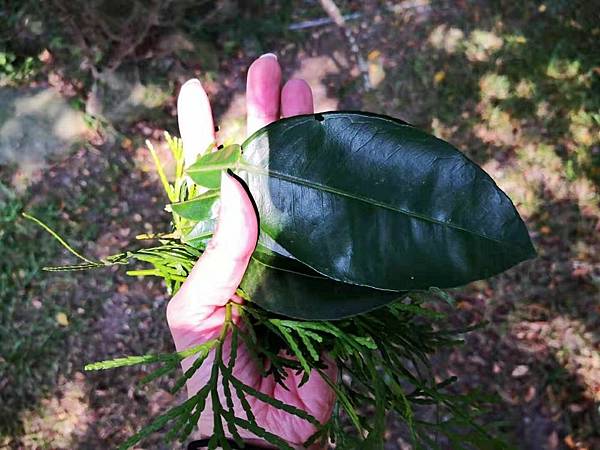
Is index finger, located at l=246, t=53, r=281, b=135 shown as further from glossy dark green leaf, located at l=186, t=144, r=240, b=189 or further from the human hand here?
glossy dark green leaf, located at l=186, t=144, r=240, b=189

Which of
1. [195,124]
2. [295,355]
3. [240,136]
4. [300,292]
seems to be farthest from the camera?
[240,136]

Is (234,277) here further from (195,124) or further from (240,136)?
(240,136)

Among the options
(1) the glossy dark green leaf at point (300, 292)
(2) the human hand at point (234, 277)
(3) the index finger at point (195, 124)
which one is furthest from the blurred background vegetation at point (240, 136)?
(1) the glossy dark green leaf at point (300, 292)

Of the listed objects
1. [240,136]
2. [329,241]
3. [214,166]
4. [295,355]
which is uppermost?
[214,166]

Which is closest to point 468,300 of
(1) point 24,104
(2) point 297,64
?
(2) point 297,64

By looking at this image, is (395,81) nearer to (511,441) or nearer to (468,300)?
(468,300)

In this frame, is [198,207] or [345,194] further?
[198,207]

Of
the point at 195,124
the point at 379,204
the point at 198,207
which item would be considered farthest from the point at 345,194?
the point at 195,124

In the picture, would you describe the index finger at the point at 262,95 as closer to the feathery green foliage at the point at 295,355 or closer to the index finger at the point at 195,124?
the index finger at the point at 195,124

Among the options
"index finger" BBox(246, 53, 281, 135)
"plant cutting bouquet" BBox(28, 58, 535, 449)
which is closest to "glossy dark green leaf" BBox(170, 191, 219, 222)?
"plant cutting bouquet" BBox(28, 58, 535, 449)
